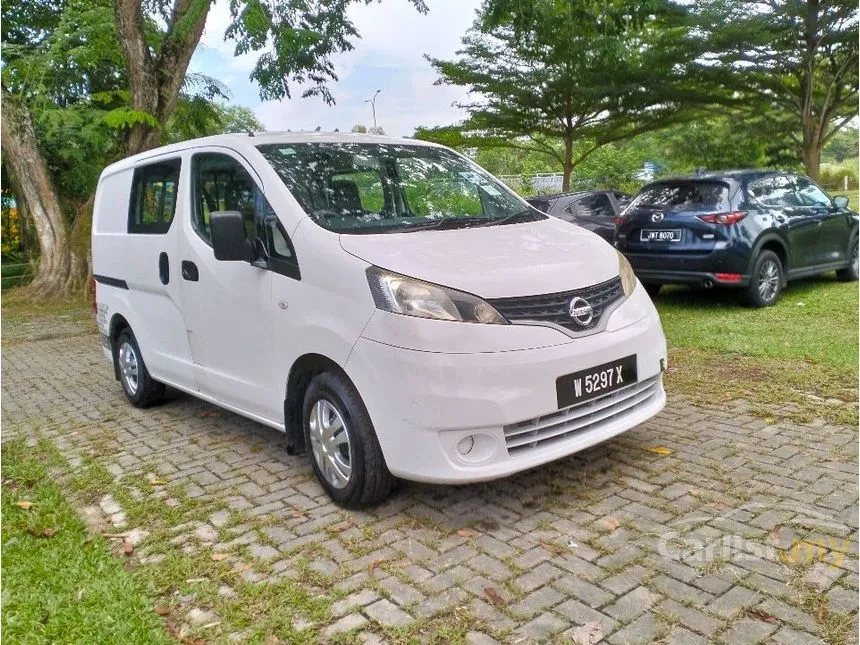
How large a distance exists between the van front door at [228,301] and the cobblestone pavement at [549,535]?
1.61 ft

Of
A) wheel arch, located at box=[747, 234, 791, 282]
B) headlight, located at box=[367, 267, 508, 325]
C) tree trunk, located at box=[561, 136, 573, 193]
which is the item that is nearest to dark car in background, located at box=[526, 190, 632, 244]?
wheel arch, located at box=[747, 234, 791, 282]

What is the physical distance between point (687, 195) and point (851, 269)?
308 cm

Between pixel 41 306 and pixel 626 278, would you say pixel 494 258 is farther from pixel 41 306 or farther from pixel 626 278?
pixel 41 306

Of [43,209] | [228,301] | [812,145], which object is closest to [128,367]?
[228,301]

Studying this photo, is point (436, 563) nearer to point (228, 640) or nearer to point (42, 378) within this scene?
point (228, 640)

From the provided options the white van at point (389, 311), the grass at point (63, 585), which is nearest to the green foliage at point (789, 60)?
the white van at point (389, 311)

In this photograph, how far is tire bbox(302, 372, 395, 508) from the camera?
11.1 ft

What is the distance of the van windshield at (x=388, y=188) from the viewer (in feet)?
12.8

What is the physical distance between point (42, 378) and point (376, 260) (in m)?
5.23

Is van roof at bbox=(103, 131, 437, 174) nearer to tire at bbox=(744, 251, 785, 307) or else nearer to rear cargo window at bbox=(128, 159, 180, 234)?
rear cargo window at bbox=(128, 159, 180, 234)

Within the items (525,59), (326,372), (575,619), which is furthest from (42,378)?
(525,59)

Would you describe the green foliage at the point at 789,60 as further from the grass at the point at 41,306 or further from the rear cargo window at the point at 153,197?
the rear cargo window at the point at 153,197

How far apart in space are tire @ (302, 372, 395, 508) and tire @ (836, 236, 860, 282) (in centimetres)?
850

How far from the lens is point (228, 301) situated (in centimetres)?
417
